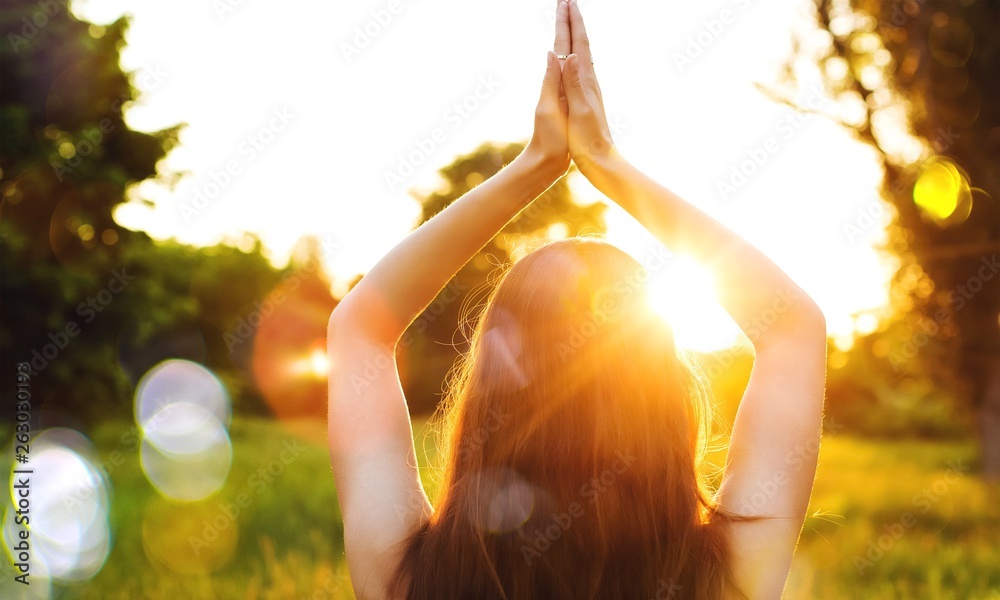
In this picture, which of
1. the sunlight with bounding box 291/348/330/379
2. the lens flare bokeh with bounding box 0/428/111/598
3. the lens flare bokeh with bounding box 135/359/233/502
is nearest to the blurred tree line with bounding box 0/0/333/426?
the lens flare bokeh with bounding box 135/359/233/502

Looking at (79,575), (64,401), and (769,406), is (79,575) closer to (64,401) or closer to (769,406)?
(769,406)

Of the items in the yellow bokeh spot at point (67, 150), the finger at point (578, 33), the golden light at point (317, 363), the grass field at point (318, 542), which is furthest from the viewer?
the golden light at point (317, 363)

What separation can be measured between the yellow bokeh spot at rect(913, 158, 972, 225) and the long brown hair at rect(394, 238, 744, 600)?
10.9 metres

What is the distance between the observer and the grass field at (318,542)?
5148 mm

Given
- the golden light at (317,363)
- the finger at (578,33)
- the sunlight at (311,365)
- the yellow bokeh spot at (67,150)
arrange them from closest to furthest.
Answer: the finger at (578,33)
the yellow bokeh spot at (67,150)
the golden light at (317,363)
the sunlight at (311,365)

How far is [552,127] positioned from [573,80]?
190 mm

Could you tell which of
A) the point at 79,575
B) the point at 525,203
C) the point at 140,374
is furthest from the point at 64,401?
the point at 525,203

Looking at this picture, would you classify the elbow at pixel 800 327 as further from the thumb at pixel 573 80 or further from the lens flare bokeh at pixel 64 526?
the lens flare bokeh at pixel 64 526

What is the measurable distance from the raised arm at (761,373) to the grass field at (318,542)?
8.38 feet

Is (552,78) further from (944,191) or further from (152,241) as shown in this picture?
(152,241)

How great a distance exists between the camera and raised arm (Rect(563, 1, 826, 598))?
1.46m

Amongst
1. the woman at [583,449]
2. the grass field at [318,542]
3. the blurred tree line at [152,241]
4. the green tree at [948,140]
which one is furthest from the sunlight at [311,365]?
the woman at [583,449]

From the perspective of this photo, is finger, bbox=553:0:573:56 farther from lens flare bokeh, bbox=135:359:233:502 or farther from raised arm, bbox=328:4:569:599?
lens flare bokeh, bbox=135:359:233:502

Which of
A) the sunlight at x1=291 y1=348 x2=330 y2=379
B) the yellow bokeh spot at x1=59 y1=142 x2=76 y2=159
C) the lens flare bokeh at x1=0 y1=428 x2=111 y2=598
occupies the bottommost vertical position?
the sunlight at x1=291 y1=348 x2=330 y2=379
